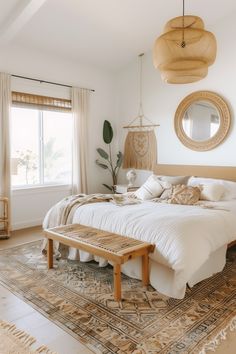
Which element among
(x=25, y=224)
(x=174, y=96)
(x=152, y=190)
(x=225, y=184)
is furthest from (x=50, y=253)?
(x=174, y=96)

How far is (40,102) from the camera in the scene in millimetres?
4977

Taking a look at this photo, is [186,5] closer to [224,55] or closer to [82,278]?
[224,55]

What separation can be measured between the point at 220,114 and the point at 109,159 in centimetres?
248

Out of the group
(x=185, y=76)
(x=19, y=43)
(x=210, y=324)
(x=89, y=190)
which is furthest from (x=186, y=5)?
(x=210, y=324)

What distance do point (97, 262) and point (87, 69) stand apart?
3.82 meters

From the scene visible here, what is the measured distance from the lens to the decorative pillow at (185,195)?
12.5ft

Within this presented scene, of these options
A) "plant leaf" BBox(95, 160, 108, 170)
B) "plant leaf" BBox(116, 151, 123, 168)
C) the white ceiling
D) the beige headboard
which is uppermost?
the white ceiling

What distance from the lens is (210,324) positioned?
2.21 meters

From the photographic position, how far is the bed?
254 cm

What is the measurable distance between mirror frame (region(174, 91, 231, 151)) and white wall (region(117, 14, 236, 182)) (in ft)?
0.25

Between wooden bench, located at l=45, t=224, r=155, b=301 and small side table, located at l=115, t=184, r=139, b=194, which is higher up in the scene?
small side table, located at l=115, t=184, r=139, b=194

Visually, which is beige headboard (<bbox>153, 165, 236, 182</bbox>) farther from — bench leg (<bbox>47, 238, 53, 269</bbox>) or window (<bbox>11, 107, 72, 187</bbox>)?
bench leg (<bbox>47, 238, 53, 269</bbox>)

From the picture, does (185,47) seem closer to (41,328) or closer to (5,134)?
(41,328)

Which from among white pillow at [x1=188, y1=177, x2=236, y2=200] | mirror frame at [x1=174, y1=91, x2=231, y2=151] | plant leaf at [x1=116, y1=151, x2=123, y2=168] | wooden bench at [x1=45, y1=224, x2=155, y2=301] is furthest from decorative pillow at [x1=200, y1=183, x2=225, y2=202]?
plant leaf at [x1=116, y1=151, x2=123, y2=168]
